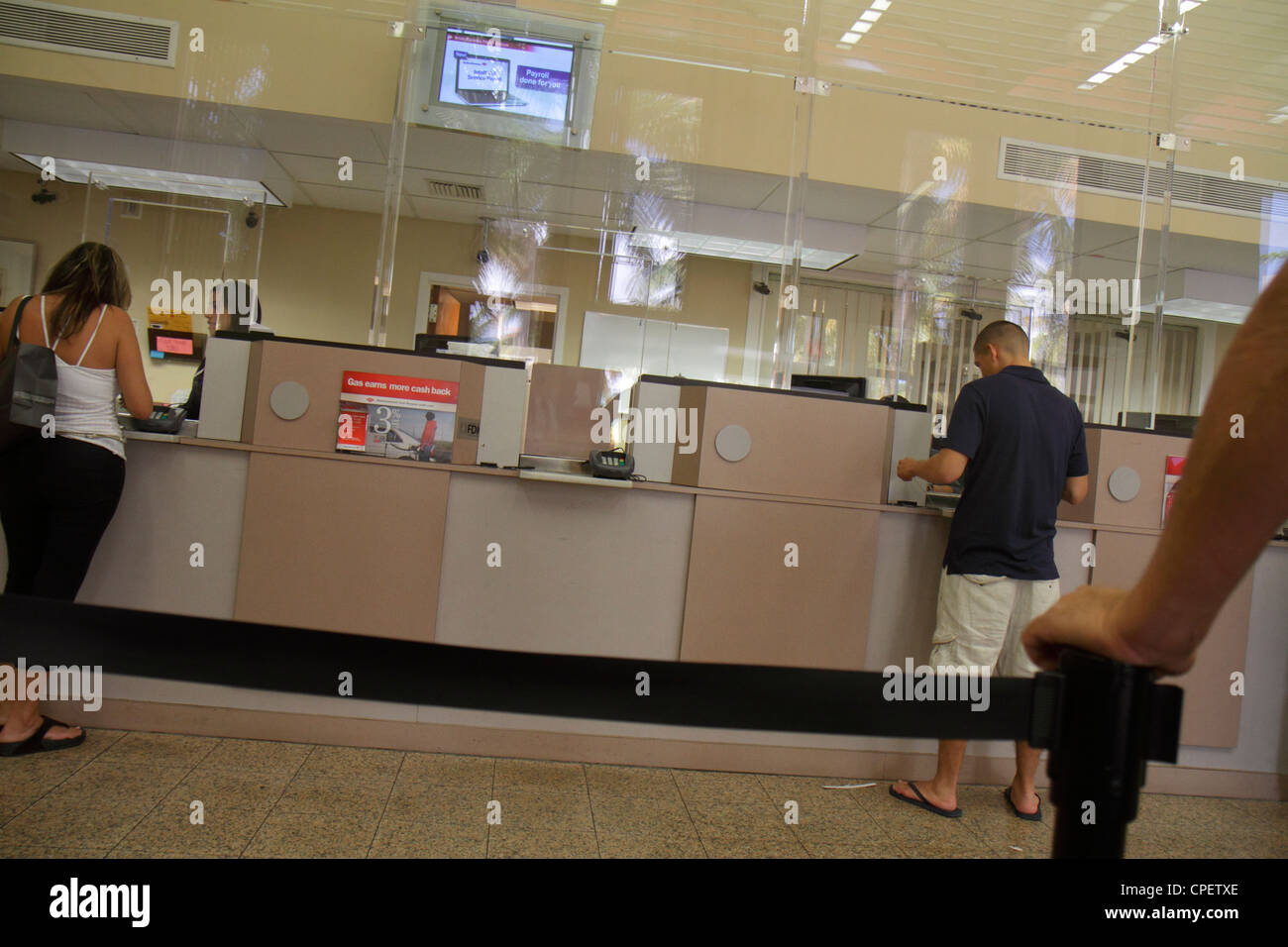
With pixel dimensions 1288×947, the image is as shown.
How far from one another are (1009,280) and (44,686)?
6679 mm

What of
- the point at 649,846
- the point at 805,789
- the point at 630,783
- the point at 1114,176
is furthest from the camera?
the point at 1114,176

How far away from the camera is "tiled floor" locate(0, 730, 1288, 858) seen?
7.18 ft

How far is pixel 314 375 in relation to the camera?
303cm

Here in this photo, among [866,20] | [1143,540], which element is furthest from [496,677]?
[866,20]

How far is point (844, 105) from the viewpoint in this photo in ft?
18.1

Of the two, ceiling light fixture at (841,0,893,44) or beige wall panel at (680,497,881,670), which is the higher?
ceiling light fixture at (841,0,893,44)

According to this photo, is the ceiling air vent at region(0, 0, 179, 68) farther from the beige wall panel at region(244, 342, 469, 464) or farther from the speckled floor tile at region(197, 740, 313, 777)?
the speckled floor tile at region(197, 740, 313, 777)

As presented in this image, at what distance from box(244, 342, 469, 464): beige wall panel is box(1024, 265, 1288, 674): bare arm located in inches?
103

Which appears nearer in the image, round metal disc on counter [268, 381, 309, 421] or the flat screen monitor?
round metal disc on counter [268, 381, 309, 421]

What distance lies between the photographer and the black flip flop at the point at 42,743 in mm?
2578

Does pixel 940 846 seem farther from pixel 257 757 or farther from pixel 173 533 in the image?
pixel 173 533

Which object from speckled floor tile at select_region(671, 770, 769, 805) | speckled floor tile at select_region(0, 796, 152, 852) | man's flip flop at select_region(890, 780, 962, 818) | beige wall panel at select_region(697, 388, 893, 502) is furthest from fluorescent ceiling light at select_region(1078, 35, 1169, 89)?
speckled floor tile at select_region(0, 796, 152, 852)

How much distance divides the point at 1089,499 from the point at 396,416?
2677 millimetres

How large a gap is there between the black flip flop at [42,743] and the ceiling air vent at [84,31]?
436cm
